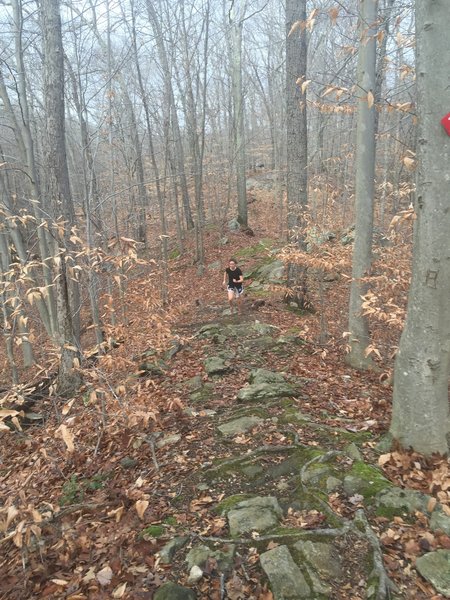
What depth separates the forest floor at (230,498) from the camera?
262 centimetres

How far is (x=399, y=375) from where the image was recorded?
3.60 metres

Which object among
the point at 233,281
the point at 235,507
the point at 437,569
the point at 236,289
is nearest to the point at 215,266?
the point at 236,289

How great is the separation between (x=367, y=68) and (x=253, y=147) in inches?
1194

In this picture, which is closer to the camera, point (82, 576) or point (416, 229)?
point (82, 576)

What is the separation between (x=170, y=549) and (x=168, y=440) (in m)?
1.65

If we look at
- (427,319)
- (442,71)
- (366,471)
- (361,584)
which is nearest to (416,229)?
(427,319)

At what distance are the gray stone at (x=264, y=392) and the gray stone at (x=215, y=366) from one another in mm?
859

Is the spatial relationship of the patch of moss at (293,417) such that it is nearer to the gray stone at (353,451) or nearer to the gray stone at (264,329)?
the gray stone at (353,451)

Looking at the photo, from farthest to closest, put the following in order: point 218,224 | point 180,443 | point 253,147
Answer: point 253,147, point 218,224, point 180,443

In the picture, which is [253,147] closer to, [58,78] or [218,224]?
[218,224]

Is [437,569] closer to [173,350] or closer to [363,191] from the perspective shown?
[363,191]

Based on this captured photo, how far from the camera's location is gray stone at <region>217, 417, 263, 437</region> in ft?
14.7

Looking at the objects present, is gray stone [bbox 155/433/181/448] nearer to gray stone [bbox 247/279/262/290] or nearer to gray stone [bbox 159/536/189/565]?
gray stone [bbox 159/536/189/565]

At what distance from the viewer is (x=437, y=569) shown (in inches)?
99.4
